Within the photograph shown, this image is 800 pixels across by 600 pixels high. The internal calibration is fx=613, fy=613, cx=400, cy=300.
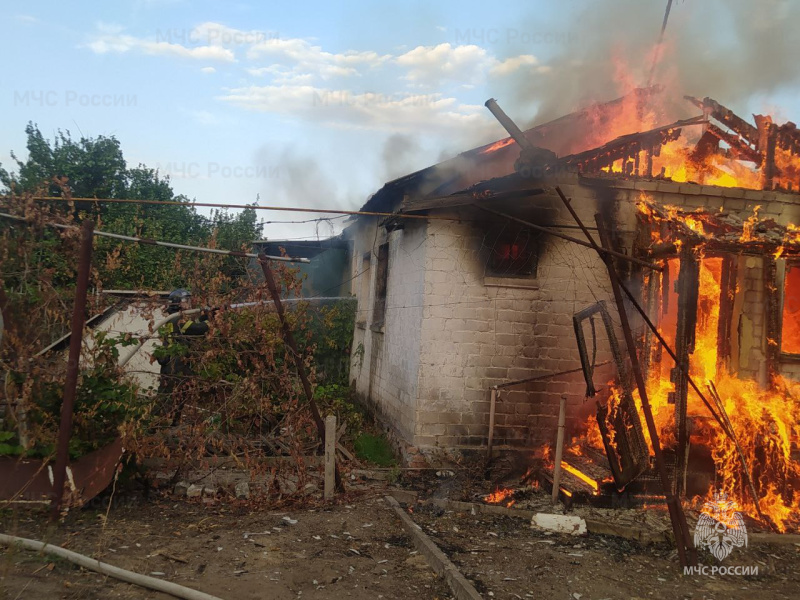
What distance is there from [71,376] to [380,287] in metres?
6.73

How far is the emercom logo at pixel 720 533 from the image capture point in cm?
565

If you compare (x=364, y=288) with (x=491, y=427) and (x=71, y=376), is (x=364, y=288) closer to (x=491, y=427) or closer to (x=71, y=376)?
(x=491, y=427)

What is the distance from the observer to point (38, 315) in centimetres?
619

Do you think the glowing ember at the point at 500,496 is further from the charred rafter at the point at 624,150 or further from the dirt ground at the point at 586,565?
the charred rafter at the point at 624,150

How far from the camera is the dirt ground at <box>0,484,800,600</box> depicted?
15.7ft

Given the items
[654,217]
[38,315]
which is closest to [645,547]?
[654,217]

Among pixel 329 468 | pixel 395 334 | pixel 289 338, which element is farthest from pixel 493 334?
pixel 289 338

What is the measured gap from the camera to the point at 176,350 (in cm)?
847

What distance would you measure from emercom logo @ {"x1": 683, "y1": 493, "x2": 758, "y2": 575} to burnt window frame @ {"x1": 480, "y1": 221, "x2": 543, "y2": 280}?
3.68 meters

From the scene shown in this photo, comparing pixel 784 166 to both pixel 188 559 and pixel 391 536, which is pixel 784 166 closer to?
pixel 391 536

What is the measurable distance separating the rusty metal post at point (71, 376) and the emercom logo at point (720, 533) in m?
5.79

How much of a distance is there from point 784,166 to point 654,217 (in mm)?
2962

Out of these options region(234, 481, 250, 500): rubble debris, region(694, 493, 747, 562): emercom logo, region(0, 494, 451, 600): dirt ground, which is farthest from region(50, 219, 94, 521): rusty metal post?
region(694, 493, 747, 562): emercom logo

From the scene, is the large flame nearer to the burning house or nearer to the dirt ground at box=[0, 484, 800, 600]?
the burning house
